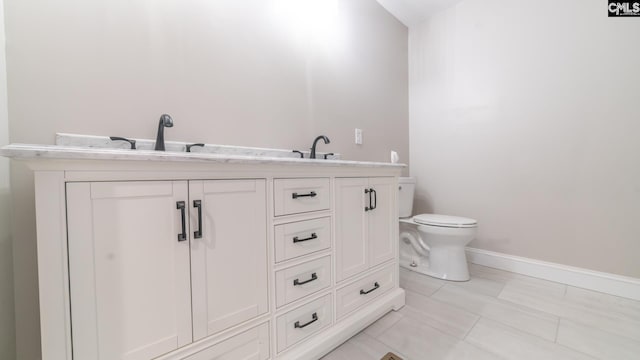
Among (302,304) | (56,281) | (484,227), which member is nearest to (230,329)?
(302,304)

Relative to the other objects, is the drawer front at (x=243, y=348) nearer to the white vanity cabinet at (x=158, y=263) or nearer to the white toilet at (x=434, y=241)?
the white vanity cabinet at (x=158, y=263)

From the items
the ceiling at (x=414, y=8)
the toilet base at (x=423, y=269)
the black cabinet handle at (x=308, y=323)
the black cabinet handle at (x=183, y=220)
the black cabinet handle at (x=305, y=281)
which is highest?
the ceiling at (x=414, y=8)

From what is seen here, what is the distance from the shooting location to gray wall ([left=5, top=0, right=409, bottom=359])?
83 cm

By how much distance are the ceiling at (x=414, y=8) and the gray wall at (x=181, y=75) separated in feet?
1.12

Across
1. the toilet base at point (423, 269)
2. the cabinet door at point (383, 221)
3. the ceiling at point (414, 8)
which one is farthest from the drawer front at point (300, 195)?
the ceiling at point (414, 8)

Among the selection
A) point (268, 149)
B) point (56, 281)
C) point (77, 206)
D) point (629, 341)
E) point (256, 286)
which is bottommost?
point (629, 341)

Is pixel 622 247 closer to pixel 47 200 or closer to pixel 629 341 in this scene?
pixel 629 341

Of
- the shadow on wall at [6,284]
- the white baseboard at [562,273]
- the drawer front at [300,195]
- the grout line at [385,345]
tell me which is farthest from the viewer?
the white baseboard at [562,273]

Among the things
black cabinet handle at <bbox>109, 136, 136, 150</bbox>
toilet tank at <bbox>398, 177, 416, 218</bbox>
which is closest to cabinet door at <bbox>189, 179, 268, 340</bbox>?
black cabinet handle at <bbox>109, 136, 136, 150</bbox>

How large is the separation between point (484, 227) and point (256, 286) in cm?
208

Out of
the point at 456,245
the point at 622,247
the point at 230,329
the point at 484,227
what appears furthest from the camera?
the point at 484,227

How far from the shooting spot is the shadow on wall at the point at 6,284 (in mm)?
804

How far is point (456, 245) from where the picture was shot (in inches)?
72.1

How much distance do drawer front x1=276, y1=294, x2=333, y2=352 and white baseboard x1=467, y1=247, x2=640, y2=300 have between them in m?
1.72
